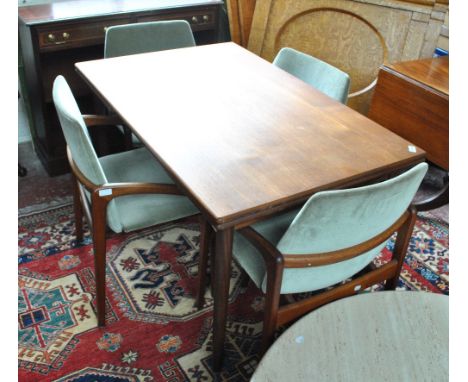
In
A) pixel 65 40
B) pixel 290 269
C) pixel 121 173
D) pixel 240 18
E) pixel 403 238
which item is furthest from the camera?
pixel 240 18

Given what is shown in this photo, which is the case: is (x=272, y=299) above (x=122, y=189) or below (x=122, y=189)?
below

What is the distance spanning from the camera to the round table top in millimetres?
1010

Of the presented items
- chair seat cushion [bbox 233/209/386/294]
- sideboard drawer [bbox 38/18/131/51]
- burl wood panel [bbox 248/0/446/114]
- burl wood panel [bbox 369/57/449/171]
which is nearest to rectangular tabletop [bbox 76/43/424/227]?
chair seat cushion [bbox 233/209/386/294]

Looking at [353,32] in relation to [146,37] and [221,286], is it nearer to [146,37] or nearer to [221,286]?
[146,37]

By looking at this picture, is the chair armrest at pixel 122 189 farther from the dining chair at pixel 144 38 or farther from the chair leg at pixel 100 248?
the dining chair at pixel 144 38

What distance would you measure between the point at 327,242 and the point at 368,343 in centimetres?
28

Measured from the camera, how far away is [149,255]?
80.4 inches

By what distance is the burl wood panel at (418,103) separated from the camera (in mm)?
2070

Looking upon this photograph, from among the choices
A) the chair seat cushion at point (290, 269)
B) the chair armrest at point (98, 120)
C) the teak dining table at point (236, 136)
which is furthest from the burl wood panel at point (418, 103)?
the chair armrest at point (98, 120)

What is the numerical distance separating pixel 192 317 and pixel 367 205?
847mm

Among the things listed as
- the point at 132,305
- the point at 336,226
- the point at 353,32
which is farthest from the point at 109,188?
the point at 353,32

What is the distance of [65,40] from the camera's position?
7.35ft

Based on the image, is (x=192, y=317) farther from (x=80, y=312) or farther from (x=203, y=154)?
(x=203, y=154)
